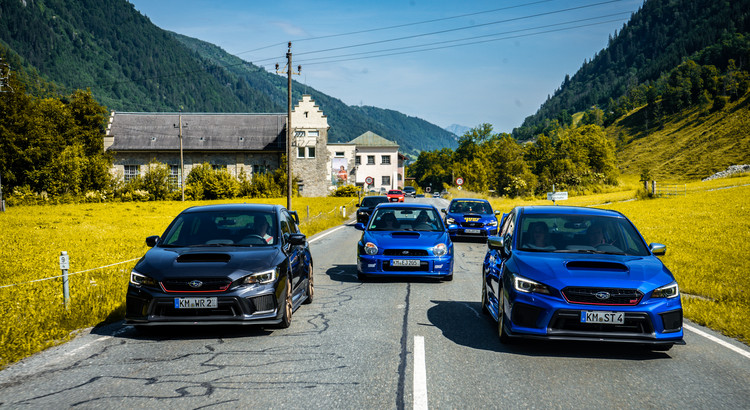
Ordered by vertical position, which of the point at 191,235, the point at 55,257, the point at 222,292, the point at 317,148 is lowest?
the point at 55,257

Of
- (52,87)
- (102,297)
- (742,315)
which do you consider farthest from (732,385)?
(52,87)

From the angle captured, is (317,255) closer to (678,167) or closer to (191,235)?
(191,235)

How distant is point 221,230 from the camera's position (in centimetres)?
768

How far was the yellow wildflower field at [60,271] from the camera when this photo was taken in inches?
257

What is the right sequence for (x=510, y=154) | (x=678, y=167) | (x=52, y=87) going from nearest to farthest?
(x=52, y=87), (x=510, y=154), (x=678, y=167)

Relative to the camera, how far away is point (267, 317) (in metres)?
6.34

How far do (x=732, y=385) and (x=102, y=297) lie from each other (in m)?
8.22

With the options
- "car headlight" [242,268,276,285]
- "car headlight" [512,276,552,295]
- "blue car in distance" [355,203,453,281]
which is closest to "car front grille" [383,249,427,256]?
"blue car in distance" [355,203,453,281]

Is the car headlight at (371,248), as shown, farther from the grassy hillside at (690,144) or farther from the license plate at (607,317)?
the grassy hillside at (690,144)

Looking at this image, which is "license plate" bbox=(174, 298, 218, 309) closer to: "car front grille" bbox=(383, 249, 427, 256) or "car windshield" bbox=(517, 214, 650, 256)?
"car windshield" bbox=(517, 214, 650, 256)

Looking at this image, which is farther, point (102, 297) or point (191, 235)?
point (102, 297)

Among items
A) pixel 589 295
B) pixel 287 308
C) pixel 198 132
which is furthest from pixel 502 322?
pixel 198 132

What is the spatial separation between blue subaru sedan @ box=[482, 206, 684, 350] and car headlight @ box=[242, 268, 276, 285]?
266 centimetres

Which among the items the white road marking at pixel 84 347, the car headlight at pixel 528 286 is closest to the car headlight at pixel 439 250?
the car headlight at pixel 528 286
